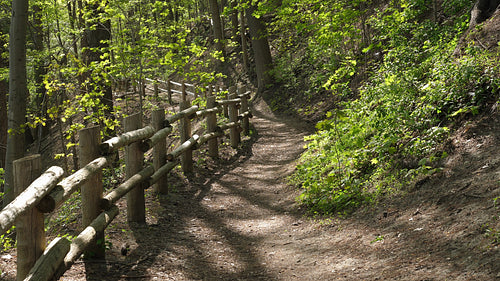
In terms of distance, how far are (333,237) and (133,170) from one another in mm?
2837

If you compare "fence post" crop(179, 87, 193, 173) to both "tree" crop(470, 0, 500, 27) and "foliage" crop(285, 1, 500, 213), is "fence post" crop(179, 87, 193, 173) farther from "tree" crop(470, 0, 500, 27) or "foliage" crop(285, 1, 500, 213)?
"tree" crop(470, 0, 500, 27)

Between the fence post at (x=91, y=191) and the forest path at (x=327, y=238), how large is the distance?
6.6 inches

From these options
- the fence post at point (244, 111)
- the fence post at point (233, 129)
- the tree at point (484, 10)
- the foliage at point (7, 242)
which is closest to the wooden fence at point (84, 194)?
the foliage at point (7, 242)

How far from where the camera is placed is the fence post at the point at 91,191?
4543 millimetres

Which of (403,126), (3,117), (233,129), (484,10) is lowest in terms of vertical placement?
(233,129)

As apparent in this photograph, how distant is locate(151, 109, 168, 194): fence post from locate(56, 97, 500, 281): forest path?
22cm

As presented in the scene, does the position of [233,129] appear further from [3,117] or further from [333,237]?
[3,117]

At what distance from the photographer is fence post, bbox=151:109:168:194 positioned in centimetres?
713

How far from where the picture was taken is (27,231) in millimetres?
3213

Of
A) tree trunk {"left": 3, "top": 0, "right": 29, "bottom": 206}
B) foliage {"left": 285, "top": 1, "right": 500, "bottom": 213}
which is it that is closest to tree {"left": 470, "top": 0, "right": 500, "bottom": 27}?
foliage {"left": 285, "top": 1, "right": 500, "bottom": 213}

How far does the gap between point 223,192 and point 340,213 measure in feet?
10.2

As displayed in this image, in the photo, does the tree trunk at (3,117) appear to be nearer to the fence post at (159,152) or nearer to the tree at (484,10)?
the fence post at (159,152)

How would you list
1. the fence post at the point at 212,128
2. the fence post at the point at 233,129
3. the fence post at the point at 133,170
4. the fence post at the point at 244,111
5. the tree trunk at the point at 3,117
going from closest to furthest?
the fence post at the point at 133,170 < the fence post at the point at 212,128 < the fence post at the point at 233,129 < the fence post at the point at 244,111 < the tree trunk at the point at 3,117

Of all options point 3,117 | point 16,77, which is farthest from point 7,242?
point 3,117
